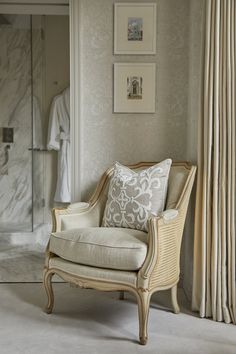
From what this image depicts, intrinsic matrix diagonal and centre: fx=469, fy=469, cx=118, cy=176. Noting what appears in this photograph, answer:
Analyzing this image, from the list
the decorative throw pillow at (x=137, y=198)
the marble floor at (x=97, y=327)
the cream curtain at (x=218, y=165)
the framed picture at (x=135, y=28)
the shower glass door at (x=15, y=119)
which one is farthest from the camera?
the shower glass door at (x=15, y=119)

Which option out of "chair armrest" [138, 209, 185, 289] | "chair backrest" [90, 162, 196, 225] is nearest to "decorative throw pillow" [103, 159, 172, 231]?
"chair backrest" [90, 162, 196, 225]

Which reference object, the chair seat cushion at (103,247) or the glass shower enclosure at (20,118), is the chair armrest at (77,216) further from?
the glass shower enclosure at (20,118)

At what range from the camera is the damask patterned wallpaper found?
10.7 ft

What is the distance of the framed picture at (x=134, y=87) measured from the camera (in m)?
3.28

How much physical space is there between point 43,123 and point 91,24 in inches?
78.1

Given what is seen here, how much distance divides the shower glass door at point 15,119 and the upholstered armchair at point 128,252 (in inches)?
87.5

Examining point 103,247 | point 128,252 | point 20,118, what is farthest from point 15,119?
point 128,252

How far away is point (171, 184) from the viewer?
9.62ft

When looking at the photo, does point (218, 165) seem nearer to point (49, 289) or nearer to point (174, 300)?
point (174, 300)

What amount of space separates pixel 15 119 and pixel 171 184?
2.61 m

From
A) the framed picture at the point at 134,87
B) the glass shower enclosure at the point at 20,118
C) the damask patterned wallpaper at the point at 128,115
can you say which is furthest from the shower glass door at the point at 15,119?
the framed picture at the point at 134,87

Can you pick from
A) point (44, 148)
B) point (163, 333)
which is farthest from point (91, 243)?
point (44, 148)

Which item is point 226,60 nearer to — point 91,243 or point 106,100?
point 106,100

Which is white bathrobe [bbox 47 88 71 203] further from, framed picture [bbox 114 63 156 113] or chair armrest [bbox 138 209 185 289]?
chair armrest [bbox 138 209 185 289]
